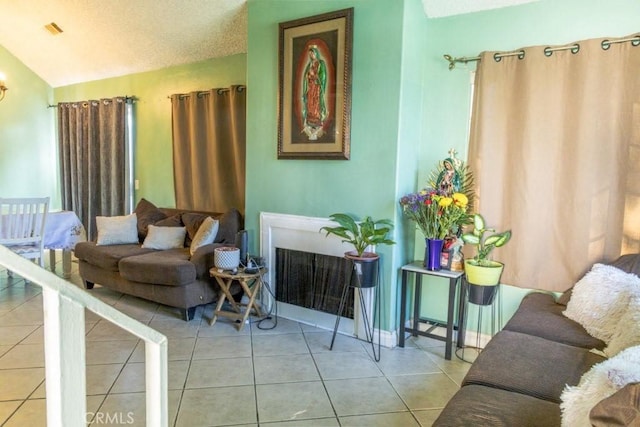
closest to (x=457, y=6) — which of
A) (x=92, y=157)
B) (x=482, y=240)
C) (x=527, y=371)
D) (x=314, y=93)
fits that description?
(x=314, y=93)

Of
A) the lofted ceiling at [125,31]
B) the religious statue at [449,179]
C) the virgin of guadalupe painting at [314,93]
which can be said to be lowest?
the religious statue at [449,179]

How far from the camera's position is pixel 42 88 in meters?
6.07

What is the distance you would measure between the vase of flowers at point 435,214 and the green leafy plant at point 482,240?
3.7 inches

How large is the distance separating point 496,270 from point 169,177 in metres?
3.87

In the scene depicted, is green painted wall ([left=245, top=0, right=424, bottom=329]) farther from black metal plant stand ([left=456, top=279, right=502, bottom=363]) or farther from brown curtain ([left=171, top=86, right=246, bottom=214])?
brown curtain ([left=171, top=86, right=246, bottom=214])

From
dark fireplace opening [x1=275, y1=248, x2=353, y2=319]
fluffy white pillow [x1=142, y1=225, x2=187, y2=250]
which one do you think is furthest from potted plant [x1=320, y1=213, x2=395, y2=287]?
fluffy white pillow [x1=142, y1=225, x2=187, y2=250]

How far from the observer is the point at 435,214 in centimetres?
280

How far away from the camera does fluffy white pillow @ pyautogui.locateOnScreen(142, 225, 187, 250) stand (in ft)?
13.5

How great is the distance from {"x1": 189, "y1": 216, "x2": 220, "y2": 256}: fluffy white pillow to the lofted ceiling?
5.88 feet

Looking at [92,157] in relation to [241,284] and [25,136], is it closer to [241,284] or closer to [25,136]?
[25,136]

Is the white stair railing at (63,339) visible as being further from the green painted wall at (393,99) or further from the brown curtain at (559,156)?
the brown curtain at (559,156)

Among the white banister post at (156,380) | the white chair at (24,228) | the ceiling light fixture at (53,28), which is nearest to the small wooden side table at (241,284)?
the white chair at (24,228)

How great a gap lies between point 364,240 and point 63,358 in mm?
2213

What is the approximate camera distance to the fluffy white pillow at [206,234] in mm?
3758
